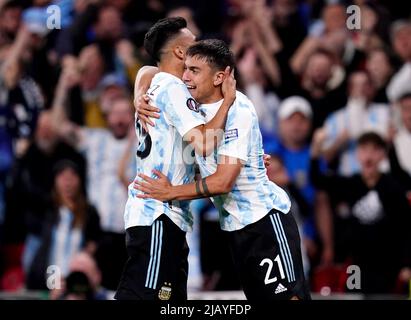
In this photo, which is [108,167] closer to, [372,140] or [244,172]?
[372,140]

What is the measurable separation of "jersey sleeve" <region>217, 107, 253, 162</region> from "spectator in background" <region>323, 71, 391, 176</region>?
369 centimetres

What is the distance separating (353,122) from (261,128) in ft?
2.85

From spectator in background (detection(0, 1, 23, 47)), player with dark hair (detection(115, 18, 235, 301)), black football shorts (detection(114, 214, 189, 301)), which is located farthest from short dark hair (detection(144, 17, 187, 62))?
spectator in background (detection(0, 1, 23, 47))

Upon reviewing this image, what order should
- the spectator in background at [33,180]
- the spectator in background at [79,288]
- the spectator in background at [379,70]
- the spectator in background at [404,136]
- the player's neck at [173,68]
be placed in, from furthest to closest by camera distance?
the spectator in background at [379,70] → the spectator in background at [33,180] → the spectator in background at [404,136] → the spectator in background at [79,288] → the player's neck at [173,68]

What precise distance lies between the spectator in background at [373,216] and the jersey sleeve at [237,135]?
336 centimetres

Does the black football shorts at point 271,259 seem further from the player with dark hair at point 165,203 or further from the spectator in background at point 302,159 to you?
the spectator in background at point 302,159

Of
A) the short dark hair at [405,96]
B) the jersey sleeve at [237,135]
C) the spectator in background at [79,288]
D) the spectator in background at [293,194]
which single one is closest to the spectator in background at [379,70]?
the short dark hair at [405,96]

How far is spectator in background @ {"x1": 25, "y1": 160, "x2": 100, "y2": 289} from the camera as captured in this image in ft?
31.4

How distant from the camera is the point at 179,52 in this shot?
669 centimetres

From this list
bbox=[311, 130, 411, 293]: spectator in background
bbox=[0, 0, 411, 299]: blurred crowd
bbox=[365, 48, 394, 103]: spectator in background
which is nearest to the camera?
bbox=[311, 130, 411, 293]: spectator in background

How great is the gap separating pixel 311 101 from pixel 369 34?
3.54ft

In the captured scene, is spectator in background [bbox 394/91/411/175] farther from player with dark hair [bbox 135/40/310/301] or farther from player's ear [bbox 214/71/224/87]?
player's ear [bbox 214/71/224/87]

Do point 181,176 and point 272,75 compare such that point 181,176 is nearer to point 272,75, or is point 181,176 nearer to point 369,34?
point 272,75

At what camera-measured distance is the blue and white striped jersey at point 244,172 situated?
6410 millimetres
